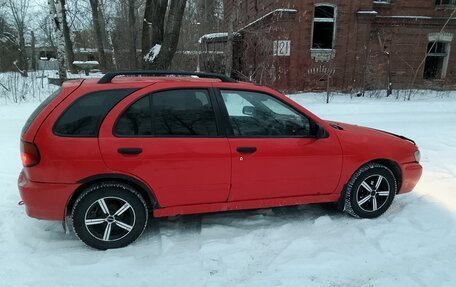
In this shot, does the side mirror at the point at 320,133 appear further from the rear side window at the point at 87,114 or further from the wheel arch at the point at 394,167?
the rear side window at the point at 87,114

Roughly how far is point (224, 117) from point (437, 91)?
1787cm

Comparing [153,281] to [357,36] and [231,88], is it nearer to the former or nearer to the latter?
[231,88]

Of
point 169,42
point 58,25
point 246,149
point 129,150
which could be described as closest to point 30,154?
point 129,150

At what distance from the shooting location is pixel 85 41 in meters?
40.2

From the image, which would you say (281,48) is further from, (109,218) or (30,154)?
(30,154)

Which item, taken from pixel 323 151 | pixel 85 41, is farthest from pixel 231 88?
pixel 85 41

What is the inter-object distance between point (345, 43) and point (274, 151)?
49.4 ft

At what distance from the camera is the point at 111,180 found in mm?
3529

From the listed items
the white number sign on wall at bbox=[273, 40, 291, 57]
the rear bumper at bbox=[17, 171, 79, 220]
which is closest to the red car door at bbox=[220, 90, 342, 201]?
the rear bumper at bbox=[17, 171, 79, 220]

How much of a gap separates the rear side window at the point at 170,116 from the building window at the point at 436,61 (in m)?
18.8

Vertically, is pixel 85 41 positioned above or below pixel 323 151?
above

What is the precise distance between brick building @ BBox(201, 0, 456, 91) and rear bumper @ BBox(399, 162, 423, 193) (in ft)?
37.3

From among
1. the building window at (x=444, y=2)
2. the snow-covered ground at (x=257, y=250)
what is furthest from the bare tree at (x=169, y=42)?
the building window at (x=444, y=2)

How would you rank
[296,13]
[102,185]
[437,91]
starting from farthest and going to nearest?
[437,91] < [296,13] < [102,185]
